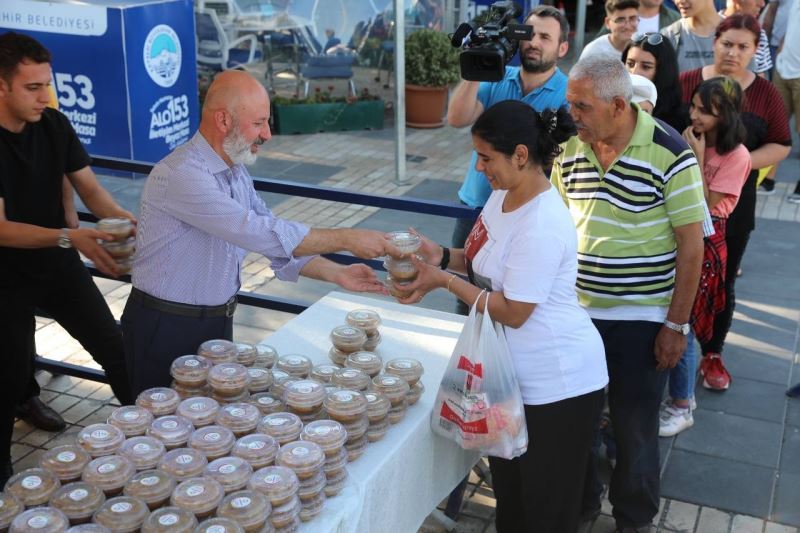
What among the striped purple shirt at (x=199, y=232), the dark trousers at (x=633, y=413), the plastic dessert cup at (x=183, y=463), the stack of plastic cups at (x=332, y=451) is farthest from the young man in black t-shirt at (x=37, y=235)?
the dark trousers at (x=633, y=413)

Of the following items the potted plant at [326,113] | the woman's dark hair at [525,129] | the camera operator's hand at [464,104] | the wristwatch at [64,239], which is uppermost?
the woman's dark hair at [525,129]

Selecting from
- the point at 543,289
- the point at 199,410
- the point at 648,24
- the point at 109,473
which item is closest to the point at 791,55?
the point at 648,24

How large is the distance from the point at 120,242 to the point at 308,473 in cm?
145

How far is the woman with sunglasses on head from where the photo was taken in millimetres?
4809

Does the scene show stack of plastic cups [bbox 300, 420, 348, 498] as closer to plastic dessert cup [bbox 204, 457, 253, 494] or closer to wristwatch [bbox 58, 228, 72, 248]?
plastic dessert cup [bbox 204, 457, 253, 494]

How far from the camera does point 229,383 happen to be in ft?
9.19

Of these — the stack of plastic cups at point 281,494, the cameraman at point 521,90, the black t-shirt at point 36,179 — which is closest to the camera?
the stack of plastic cups at point 281,494

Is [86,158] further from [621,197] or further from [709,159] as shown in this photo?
[709,159]

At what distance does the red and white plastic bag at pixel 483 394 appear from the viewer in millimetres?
2938

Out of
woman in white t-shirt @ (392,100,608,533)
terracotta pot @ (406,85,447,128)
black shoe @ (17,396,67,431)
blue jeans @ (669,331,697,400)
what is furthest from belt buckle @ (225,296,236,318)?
terracotta pot @ (406,85,447,128)

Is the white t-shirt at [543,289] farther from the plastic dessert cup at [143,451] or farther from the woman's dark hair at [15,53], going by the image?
the woman's dark hair at [15,53]

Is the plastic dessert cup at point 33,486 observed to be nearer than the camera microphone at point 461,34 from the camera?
Yes

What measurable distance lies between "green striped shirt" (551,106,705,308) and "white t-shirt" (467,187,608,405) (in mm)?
453

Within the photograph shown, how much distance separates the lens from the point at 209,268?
3.17 metres
